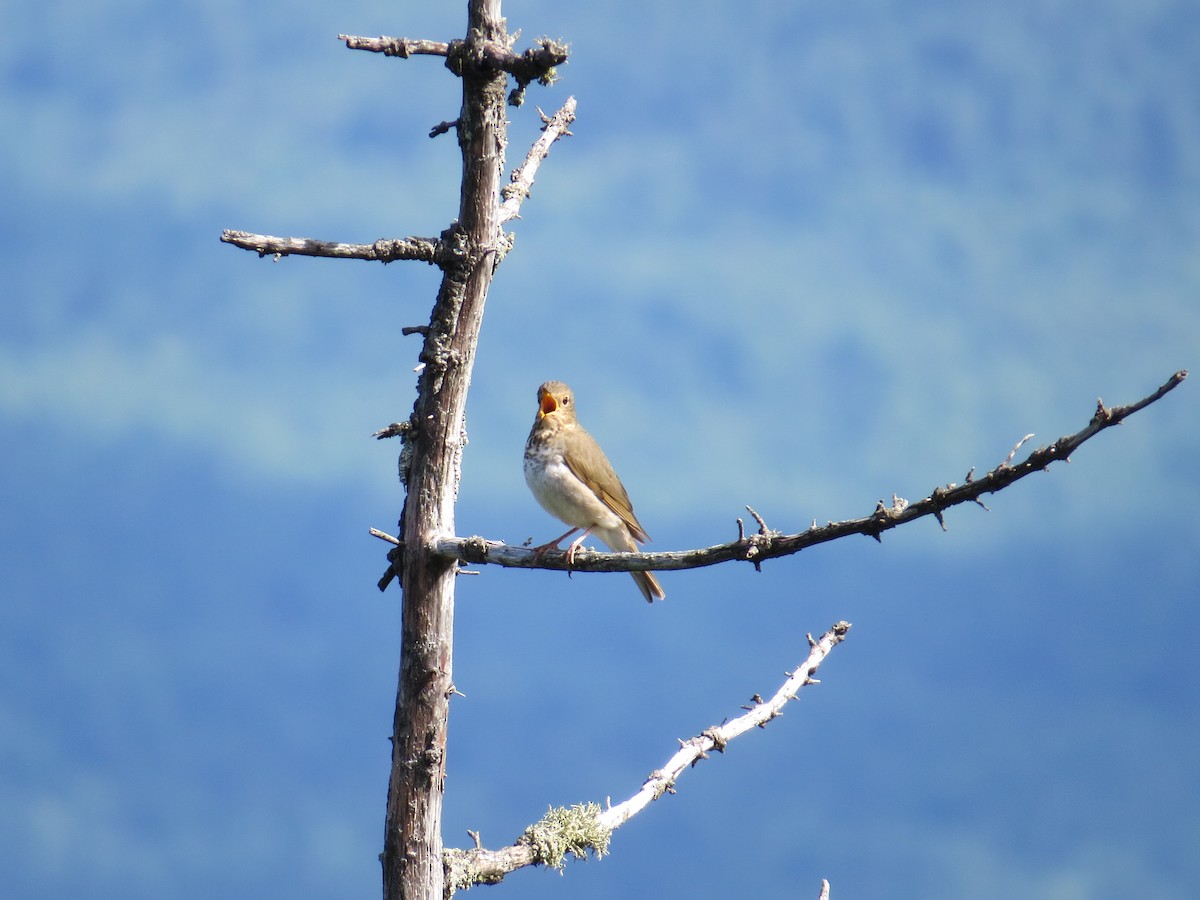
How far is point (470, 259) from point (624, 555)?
145 centimetres

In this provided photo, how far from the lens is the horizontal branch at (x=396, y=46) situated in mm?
4645

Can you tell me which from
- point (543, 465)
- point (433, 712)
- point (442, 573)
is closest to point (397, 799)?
point (433, 712)

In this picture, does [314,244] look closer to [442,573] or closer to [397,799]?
[442,573]

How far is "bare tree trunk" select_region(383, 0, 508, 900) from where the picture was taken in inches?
204

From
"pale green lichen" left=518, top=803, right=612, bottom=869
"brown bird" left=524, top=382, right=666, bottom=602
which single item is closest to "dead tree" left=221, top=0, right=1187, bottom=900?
"pale green lichen" left=518, top=803, right=612, bottom=869

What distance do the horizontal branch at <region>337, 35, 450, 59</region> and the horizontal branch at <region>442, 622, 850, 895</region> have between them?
10.7 feet

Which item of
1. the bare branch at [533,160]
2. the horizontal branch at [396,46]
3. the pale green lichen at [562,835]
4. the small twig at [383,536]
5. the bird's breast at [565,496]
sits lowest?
the pale green lichen at [562,835]

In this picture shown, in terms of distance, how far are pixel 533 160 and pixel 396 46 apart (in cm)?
126

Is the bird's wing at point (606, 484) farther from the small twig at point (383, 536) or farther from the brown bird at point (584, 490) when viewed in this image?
the small twig at point (383, 536)

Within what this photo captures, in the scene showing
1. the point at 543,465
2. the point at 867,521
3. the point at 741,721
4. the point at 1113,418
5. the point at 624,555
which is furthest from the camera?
the point at 543,465

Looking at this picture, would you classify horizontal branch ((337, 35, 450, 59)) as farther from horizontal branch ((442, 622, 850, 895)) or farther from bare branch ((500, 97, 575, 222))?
horizontal branch ((442, 622, 850, 895))

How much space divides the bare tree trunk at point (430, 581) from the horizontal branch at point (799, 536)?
23 centimetres

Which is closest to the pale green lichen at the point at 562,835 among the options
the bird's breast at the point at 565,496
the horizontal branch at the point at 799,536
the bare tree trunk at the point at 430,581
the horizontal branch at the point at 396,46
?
the bare tree trunk at the point at 430,581

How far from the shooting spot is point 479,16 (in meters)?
4.86
